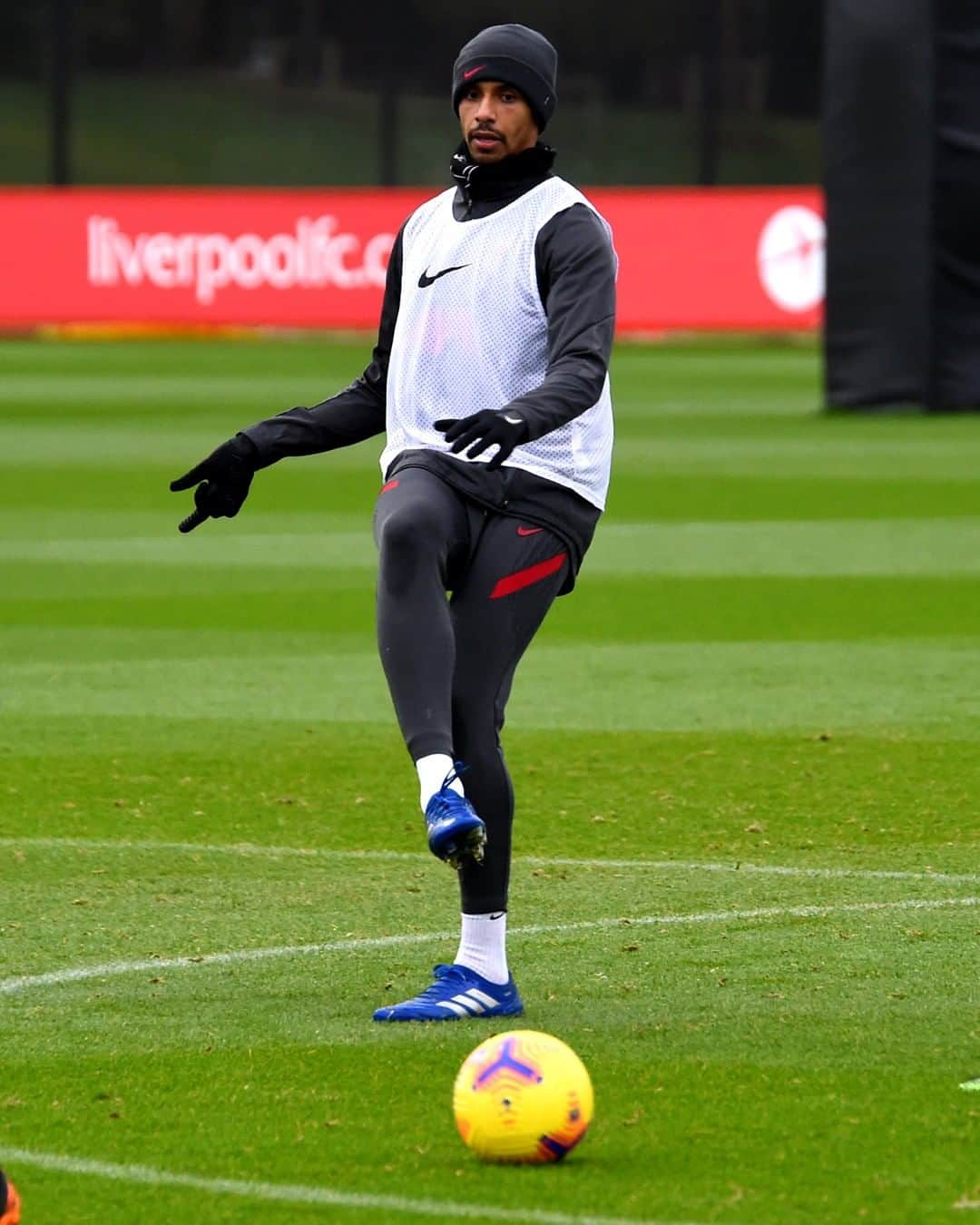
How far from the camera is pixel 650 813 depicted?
27.5 ft

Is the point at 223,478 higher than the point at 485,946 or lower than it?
higher

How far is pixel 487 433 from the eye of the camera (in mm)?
5512

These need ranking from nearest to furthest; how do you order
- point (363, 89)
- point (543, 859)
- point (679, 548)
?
1. point (543, 859)
2. point (679, 548)
3. point (363, 89)

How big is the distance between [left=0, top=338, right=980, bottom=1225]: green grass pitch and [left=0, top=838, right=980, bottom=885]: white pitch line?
25 millimetres

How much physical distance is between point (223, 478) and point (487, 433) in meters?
1.08

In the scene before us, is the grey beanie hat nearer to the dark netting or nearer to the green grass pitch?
the green grass pitch

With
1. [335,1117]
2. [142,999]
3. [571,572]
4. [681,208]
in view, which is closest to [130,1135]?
[335,1117]

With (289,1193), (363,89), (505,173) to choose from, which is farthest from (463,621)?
(363,89)

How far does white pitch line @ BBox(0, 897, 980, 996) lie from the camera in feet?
20.5

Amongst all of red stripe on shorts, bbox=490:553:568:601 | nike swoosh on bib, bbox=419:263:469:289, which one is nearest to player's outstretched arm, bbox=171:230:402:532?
nike swoosh on bib, bbox=419:263:469:289

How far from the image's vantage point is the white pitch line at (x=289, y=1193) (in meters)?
4.45

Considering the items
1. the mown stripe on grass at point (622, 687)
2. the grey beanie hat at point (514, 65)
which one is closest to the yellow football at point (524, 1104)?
the grey beanie hat at point (514, 65)

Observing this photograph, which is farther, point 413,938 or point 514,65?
point 413,938

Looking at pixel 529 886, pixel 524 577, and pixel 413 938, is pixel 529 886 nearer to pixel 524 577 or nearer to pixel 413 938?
pixel 413 938
